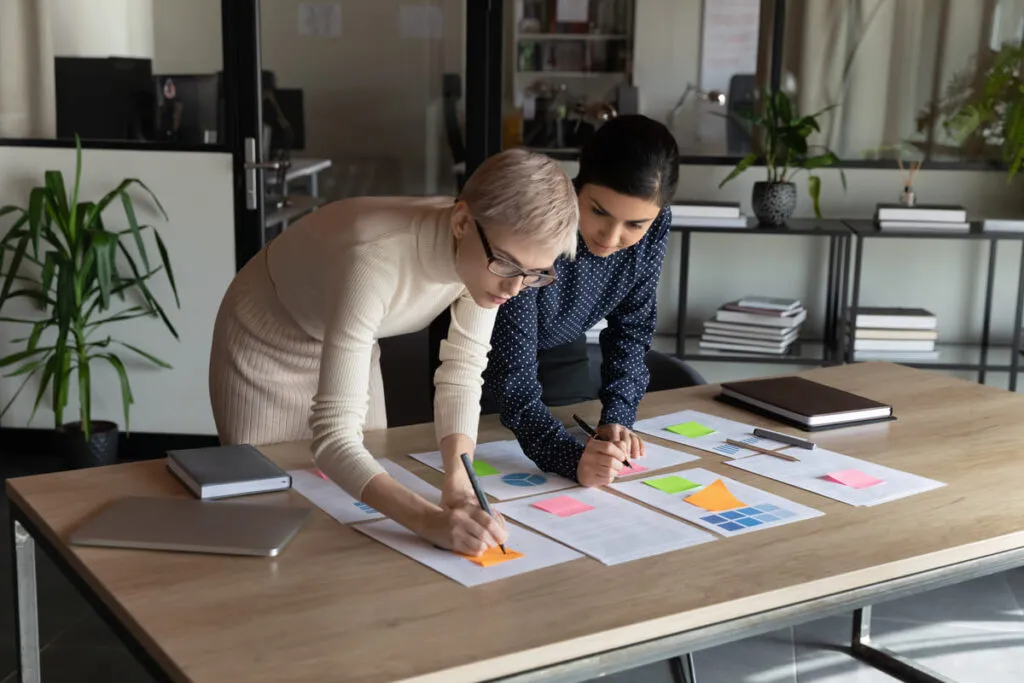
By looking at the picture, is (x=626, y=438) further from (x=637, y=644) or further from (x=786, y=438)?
(x=637, y=644)

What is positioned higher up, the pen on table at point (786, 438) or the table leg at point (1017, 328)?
the pen on table at point (786, 438)

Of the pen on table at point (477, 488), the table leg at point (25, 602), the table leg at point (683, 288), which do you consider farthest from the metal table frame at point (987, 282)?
the table leg at point (25, 602)

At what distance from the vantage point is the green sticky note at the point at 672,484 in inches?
75.5

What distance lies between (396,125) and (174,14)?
891 millimetres

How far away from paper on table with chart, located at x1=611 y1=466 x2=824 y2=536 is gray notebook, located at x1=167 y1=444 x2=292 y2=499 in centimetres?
57

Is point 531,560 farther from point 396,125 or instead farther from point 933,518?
point 396,125

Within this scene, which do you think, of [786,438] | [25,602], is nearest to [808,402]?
[786,438]

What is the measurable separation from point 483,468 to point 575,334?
598 mm

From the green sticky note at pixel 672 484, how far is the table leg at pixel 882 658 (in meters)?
1.05

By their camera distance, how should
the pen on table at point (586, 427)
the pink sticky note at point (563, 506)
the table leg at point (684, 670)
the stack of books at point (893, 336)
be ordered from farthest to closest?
the stack of books at point (893, 336) < the table leg at point (684, 670) < the pen on table at point (586, 427) < the pink sticky note at point (563, 506)

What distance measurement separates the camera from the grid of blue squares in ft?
5.78

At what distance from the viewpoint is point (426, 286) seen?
182 centimetres

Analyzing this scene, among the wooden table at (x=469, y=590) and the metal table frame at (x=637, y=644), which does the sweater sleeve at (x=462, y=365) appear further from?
the metal table frame at (x=637, y=644)

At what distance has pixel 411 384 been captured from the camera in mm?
4320
